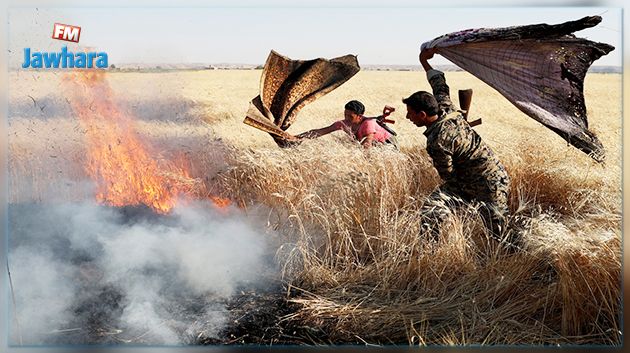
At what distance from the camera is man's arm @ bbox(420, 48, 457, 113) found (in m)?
5.94

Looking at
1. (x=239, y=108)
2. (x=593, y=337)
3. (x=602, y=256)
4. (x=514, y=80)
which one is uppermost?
(x=514, y=80)

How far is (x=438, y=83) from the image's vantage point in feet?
19.5

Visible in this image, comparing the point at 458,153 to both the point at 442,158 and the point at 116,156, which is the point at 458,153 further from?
the point at 116,156

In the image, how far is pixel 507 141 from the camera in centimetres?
609

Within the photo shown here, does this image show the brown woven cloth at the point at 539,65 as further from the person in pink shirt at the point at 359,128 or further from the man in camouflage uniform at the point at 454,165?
the person in pink shirt at the point at 359,128

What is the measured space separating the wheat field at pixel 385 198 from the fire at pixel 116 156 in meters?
0.08

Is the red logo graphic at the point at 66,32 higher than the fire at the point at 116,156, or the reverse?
the red logo graphic at the point at 66,32

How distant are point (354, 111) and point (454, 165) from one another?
818mm

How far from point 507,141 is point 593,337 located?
148cm

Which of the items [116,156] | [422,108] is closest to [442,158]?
[422,108]

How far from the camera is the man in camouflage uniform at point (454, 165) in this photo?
586 cm

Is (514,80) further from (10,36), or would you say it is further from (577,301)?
(10,36)

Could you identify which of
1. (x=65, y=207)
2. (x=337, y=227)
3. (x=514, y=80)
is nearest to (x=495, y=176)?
(x=514, y=80)

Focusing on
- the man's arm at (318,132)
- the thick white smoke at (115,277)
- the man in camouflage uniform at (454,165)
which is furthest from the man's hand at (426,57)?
the thick white smoke at (115,277)
